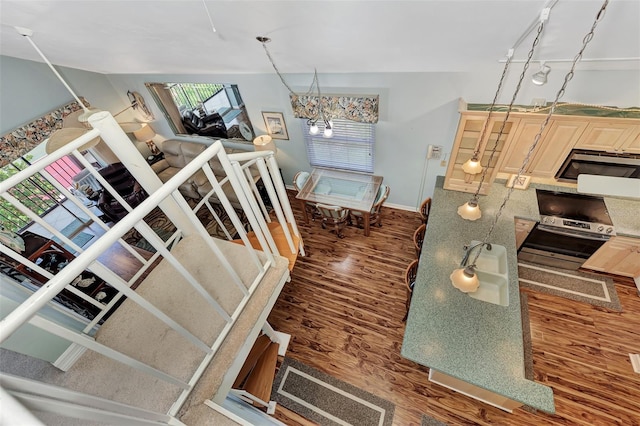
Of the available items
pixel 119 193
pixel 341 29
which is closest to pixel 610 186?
pixel 341 29

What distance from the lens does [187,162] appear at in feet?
18.1

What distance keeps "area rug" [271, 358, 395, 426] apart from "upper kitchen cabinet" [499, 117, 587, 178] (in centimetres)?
315

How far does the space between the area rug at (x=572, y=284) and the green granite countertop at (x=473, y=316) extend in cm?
92

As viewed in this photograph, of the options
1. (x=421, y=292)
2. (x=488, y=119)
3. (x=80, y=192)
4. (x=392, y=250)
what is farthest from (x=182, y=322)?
(x=80, y=192)

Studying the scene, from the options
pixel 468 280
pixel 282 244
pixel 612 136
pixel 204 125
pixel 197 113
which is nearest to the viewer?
pixel 468 280

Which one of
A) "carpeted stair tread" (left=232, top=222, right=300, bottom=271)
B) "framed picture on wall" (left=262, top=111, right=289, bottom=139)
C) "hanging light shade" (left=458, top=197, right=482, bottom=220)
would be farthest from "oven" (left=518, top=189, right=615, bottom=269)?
"framed picture on wall" (left=262, top=111, right=289, bottom=139)

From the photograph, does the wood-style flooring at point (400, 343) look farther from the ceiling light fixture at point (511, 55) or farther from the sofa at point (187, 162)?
the sofa at point (187, 162)

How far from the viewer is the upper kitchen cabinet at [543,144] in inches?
103

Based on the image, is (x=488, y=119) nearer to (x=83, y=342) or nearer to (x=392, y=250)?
(x=392, y=250)

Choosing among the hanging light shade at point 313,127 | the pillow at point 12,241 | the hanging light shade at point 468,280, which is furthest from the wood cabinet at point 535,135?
the pillow at point 12,241

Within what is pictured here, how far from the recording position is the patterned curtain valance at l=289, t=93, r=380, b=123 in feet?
11.8

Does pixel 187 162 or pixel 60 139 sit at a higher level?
pixel 187 162

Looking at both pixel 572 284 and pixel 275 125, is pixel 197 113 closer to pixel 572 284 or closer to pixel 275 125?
pixel 275 125

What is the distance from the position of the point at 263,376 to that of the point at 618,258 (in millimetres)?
4406
